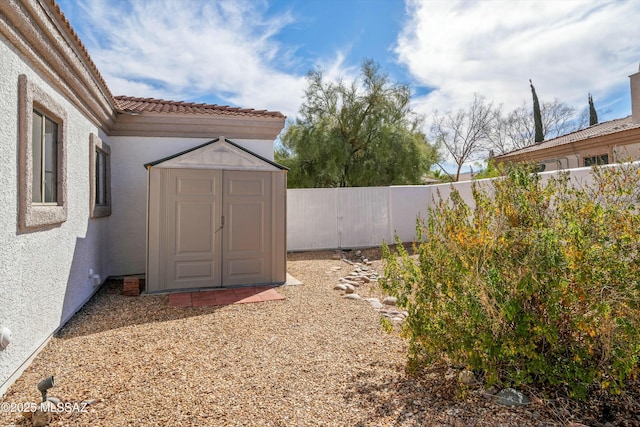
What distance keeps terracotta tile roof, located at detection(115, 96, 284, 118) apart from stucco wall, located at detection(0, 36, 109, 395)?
2.30 m

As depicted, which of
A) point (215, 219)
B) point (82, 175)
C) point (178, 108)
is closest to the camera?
point (82, 175)

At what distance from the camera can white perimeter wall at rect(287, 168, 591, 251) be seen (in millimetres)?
11570

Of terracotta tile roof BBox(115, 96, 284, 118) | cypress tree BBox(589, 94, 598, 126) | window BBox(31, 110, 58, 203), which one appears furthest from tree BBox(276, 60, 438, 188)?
cypress tree BBox(589, 94, 598, 126)

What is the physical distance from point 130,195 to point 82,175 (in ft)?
7.49

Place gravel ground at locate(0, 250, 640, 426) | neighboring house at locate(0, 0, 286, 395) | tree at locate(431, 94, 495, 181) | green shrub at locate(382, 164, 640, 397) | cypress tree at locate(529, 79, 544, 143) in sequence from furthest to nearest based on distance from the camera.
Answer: tree at locate(431, 94, 495, 181)
cypress tree at locate(529, 79, 544, 143)
neighboring house at locate(0, 0, 286, 395)
gravel ground at locate(0, 250, 640, 426)
green shrub at locate(382, 164, 640, 397)

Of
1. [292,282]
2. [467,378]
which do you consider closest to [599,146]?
[292,282]

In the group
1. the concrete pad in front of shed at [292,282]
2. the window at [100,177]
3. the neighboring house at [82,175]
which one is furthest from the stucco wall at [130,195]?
the concrete pad in front of shed at [292,282]

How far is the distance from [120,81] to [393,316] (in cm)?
984

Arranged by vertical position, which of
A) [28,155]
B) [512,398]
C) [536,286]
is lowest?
[512,398]

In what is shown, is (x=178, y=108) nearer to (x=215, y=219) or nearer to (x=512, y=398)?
(x=215, y=219)

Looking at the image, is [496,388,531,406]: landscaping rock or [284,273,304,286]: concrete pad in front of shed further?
[284,273,304,286]: concrete pad in front of shed

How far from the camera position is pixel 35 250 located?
3.79 metres

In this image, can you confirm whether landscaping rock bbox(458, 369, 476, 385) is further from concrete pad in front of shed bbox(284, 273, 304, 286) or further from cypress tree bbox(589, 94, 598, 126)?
cypress tree bbox(589, 94, 598, 126)

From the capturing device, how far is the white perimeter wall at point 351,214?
11570 millimetres
